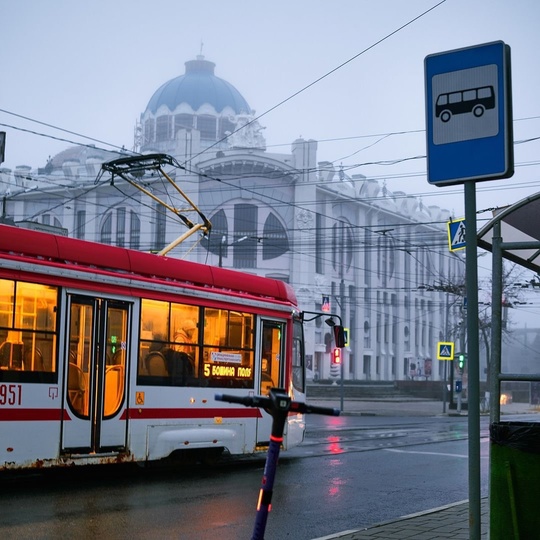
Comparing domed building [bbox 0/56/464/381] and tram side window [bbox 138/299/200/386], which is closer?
tram side window [bbox 138/299/200/386]

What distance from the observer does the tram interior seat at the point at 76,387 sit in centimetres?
1147

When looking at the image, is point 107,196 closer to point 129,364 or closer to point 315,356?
point 315,356

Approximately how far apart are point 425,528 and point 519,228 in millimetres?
3413

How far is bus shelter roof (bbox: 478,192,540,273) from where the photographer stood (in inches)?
234

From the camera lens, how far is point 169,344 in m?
13.0

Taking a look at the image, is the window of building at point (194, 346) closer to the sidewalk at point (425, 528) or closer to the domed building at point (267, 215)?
the sidewalk at point (425, 528)

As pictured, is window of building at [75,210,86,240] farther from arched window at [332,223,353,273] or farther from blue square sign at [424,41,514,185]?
blue square sign at [424,41,514,185]

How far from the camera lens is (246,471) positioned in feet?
47.0

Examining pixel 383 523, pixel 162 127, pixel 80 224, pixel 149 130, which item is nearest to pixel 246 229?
pixel 80 224

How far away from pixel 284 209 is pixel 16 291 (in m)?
67.2

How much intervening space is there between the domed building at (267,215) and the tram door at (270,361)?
52.1m

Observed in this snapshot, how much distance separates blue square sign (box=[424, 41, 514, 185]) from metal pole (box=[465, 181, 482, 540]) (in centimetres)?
14

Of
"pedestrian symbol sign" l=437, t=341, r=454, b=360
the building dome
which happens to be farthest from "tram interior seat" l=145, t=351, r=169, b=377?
the building dome

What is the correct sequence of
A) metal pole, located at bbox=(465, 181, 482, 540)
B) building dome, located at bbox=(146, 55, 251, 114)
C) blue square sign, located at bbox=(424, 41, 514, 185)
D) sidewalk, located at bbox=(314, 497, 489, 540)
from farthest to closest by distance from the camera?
building dome, located at bbox=(146, 55, 251, 114) < sidewalk, located at bbox=(314, 497, 489, 540) < blue square sign, located at bbox=(424, 41, 514, 185) < metal pole, located at bbox=(465, 181, 482, 540)
